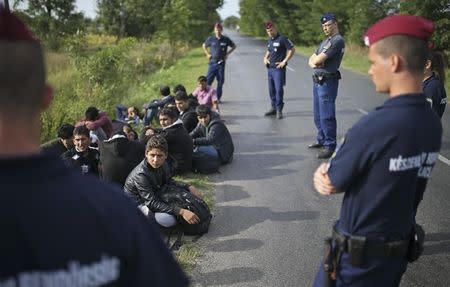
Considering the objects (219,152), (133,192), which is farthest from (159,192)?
(219,152)

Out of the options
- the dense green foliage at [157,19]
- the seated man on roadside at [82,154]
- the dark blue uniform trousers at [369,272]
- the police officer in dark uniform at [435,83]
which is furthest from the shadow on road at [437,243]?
the dense green foliage at [157,19]

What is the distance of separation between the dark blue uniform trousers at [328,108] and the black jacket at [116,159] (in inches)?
117

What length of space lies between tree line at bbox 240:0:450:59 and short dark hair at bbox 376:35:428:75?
49.1 feet

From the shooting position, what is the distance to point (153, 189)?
5.00 metres

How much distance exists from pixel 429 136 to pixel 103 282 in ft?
5.46

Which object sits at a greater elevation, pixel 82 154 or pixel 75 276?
pixel 75 276

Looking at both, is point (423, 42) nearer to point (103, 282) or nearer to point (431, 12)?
point (103, 282)

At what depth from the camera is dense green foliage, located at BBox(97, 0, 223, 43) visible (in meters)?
29.2

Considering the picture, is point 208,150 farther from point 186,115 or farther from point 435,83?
point 435,83

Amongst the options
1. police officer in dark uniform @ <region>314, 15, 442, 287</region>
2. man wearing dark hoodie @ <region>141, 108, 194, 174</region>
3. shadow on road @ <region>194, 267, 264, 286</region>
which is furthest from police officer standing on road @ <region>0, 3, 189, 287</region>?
man wearing dark hoodie @ <region>141, 108, 194, 174</region>

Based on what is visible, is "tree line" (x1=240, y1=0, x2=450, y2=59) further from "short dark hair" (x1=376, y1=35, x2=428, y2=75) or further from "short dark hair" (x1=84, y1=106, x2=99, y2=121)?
"short dark hair" (x1=376, y1=35, x2=428, y2=75)

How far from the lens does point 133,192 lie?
5.06m

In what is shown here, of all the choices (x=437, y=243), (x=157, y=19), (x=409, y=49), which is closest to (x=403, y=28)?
(x=409, y=49)

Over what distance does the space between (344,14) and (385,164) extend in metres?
32.5
